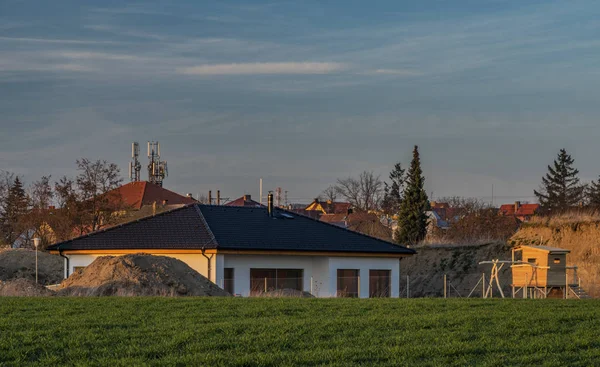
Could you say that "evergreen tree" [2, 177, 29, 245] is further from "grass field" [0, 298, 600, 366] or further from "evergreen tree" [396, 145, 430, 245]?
"grass field" [0, 298, 600, 366]

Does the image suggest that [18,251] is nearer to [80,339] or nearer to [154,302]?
[154,302]

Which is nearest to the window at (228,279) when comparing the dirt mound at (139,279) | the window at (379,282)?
the dirt mound at (139,279)

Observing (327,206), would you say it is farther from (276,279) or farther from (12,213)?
(276,279)

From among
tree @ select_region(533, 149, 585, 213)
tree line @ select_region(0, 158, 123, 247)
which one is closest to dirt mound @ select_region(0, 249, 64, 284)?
tree line @ select_region(0, 158, 123, 247)

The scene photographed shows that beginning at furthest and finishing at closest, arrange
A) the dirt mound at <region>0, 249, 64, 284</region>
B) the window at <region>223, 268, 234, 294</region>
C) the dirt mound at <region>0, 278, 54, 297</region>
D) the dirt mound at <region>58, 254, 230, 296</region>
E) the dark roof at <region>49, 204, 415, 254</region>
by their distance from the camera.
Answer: the dirt mound at <region>0, 249, 64, 284</region> < the dark roof at <region>49, 204, 415, 254</region> < the window at <region>223, 268, 234, 294</region> < the dirt mound at <region>58, 254, 230, 296</region> < the dirt mound at <region>0, 278, 54, 297</region>

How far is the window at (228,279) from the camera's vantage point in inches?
1598

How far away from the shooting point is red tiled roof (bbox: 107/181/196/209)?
92.1 meters

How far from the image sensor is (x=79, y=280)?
32625 mm

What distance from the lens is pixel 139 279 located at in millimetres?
29984

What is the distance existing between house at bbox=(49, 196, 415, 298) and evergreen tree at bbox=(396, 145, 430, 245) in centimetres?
3464

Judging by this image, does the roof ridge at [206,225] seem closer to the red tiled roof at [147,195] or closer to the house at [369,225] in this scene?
the house at [369,225]

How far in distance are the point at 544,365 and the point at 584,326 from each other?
403cm

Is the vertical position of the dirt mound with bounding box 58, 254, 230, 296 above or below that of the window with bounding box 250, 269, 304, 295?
above

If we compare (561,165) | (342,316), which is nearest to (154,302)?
(342,316)
